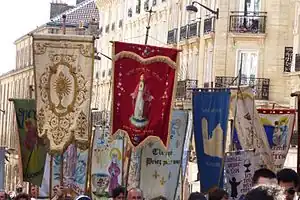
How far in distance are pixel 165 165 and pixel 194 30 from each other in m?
30.9

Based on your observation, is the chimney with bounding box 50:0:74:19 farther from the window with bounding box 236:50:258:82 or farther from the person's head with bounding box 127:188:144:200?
the person's head with bounding box 127:188:144:200

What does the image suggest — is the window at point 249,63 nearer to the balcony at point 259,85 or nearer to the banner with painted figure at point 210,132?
the balcony at point 259,85

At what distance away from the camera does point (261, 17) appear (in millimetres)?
50500

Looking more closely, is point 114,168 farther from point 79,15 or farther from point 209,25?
point 79,15

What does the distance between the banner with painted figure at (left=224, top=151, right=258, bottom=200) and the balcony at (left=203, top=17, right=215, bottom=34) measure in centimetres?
3215

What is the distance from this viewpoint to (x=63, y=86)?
930 inches

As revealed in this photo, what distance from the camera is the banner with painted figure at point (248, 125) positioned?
2241 centimetres

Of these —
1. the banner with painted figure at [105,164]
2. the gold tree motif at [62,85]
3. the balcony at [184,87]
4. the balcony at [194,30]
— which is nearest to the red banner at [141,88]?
the gold tree motif at [62,85]

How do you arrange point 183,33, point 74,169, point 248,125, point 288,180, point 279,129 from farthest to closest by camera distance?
point 183,33 < point 74,169 < point 279,129 < point 248,125 < point 288,180

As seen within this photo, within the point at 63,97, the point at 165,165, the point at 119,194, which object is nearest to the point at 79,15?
the point at 165,165

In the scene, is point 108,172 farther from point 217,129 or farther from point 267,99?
point 267,99

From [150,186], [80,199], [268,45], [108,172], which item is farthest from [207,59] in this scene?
[80,199]

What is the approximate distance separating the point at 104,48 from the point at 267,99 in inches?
1306

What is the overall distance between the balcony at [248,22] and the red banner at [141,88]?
28.6m
